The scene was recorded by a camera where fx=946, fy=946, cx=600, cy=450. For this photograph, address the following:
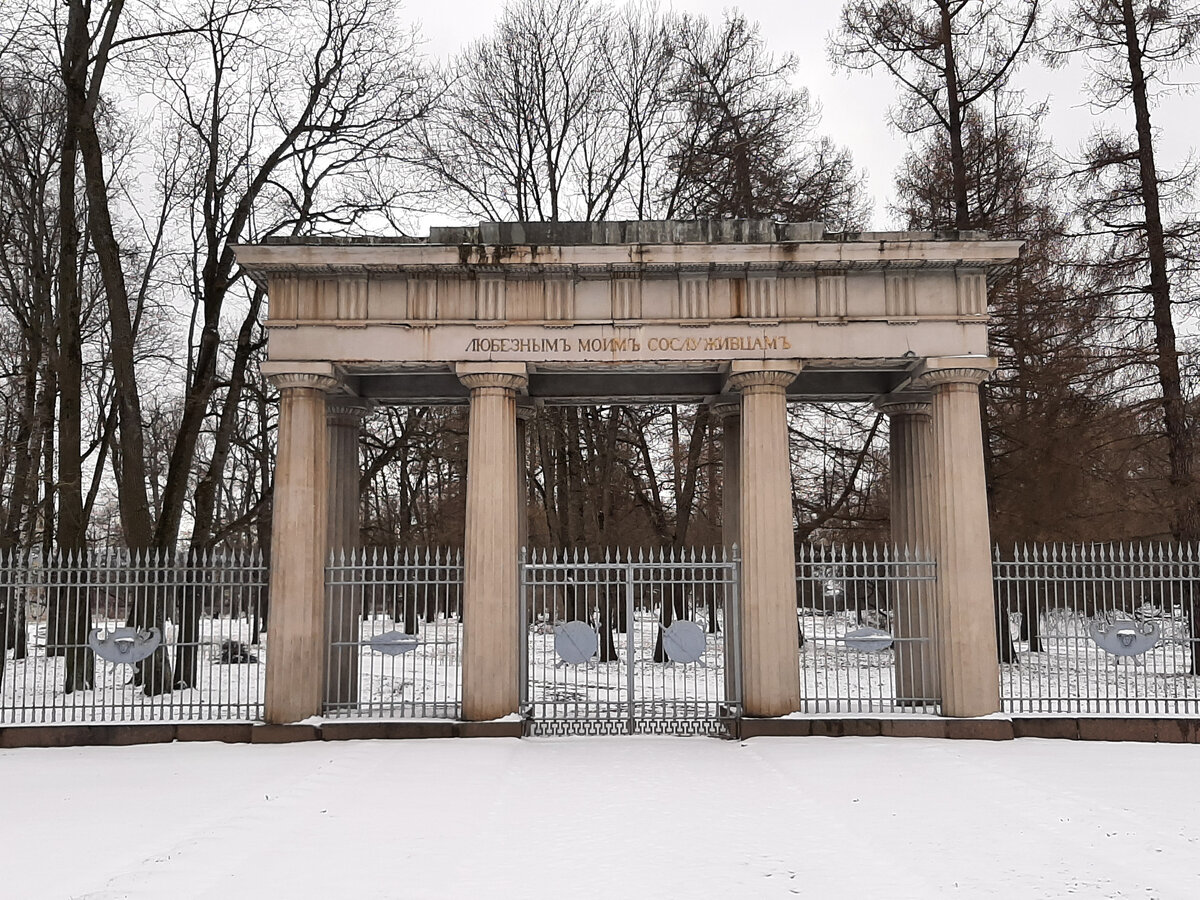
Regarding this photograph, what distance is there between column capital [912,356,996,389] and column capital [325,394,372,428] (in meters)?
8.56

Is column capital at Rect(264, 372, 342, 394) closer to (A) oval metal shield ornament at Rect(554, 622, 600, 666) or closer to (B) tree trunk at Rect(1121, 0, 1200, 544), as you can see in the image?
(A) oval metal shield ornament at Rect(554, 622, 600, 666)

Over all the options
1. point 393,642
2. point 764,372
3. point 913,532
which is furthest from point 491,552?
point 913,532

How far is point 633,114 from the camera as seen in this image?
24.6 metres

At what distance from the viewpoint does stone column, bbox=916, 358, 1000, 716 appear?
12.6 metres

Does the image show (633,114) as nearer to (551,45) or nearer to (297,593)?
(551,45)

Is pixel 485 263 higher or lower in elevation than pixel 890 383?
higher

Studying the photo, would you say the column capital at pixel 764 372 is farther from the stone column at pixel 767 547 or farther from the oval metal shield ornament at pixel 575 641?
the oval metal shield ornament at pixel 575 641

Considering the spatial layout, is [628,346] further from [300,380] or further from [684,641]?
[300,380]

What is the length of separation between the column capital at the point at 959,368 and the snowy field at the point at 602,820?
15.8 feet

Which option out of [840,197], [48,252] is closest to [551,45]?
[840,197]

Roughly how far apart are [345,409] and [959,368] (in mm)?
9156

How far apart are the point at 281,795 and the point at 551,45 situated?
68.1 ft

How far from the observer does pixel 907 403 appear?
592 inches

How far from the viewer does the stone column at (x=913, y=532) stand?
13609mm
